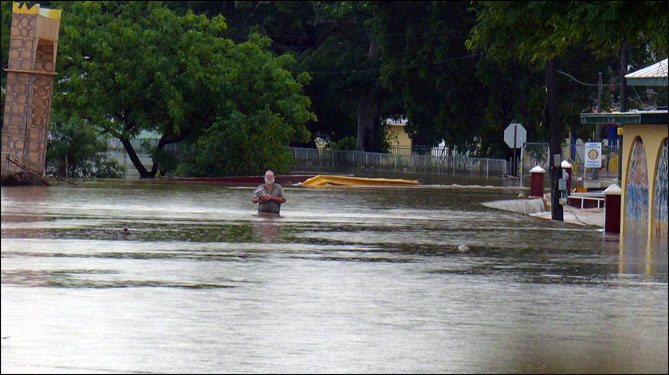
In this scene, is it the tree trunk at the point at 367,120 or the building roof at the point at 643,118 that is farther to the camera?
the tree trunk at the point at 367,120

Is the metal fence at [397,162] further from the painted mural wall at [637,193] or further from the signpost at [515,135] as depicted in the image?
the painted mural wall at [637,193]

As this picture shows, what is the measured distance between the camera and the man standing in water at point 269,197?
2553 centimetres

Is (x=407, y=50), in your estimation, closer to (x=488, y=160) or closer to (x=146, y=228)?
(x=488, y=160)

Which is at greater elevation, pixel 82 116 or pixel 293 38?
pixel 293 38

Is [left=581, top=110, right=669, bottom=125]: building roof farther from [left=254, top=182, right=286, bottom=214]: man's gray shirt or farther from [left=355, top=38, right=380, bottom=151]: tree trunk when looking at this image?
[left=355, top=38, right=380, bottom=151]: tree trunk

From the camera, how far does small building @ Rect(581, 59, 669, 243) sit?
2197cm

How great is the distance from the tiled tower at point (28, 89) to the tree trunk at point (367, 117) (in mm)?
36192

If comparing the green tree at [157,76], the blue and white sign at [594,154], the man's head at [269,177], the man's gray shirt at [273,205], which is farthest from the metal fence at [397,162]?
the man's head at [269,177]

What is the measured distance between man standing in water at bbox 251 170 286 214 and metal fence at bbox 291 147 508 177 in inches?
1372

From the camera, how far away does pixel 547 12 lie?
18531mm

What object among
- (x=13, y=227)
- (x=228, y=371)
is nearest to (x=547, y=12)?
(x=13, y=227)

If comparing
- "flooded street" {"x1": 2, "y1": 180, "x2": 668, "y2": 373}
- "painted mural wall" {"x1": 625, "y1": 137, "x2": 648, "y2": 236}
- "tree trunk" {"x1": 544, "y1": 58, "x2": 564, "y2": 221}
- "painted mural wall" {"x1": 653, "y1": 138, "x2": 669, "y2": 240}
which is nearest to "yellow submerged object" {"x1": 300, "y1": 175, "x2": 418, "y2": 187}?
"tree trunk" {"x1": 544, "y1": 58, "x2": 564, "y2": 221}

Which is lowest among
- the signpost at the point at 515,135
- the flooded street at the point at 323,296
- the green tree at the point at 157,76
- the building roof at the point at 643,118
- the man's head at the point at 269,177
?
the flooded street at the point at 323,296

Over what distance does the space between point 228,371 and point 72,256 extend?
746 centimetres
